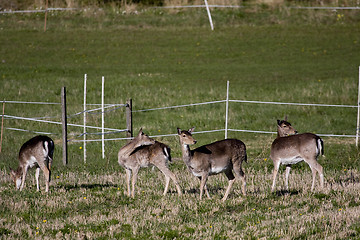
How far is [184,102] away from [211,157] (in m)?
14.8

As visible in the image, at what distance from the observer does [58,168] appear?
1702 centimetres

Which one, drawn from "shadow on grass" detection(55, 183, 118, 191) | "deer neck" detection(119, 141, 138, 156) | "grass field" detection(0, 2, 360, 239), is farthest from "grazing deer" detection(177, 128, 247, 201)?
"shadow on grass" detection(55, 183, 118, 191)

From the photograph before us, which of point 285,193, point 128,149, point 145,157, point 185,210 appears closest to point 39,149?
point 128,149

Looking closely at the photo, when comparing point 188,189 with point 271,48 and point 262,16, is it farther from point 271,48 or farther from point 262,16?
point 262,16

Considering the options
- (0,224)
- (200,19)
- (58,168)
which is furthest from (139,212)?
(200,19)

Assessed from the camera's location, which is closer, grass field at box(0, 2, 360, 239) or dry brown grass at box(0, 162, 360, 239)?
dry brown grass at box(0, 162, 360, 239)

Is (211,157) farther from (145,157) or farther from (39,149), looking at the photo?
(39,149)

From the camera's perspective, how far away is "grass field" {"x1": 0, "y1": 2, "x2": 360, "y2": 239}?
35.7ft

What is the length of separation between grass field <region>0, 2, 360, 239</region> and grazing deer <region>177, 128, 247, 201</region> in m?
0.53

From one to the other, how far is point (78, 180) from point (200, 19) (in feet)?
91.9

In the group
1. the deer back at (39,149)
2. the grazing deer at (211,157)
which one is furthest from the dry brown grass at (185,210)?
the deer back at (39,149)

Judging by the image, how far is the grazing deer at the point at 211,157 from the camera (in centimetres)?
1270

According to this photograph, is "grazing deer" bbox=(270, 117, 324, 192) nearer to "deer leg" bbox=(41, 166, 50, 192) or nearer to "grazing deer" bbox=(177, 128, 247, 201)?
"grazing deer" bbox=(177, 128, 247, 201)

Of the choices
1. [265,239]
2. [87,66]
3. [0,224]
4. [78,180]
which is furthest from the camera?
[87,66]
